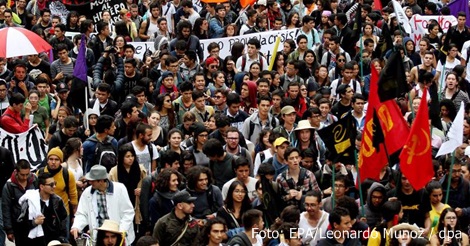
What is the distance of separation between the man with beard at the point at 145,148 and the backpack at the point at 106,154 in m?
0.27

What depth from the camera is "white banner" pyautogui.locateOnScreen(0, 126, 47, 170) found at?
728 inches

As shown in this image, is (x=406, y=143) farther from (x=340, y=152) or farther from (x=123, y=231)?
(x=123, y=231)

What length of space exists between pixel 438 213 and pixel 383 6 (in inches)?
453

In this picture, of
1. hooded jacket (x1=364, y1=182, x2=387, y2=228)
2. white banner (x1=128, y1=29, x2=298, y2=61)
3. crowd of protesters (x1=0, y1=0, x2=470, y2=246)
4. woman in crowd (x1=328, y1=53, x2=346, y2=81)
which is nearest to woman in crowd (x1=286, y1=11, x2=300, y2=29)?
crowd of protesters (x1=0, y1=0, x2=470, y2=246)

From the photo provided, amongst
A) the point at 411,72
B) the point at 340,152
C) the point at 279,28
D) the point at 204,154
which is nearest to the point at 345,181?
the point at 340,152

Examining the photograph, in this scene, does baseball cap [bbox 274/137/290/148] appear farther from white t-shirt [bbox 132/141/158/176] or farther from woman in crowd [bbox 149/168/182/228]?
woman in crowd [bbox 149/168/182/228]

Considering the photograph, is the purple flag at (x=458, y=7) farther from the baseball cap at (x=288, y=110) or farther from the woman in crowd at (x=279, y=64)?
the baseball cap at (x=288, y=110)

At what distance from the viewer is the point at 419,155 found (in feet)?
53.0

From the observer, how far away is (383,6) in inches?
1076

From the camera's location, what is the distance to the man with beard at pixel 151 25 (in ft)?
84.7

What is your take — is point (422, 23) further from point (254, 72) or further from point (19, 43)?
point (19, 43)

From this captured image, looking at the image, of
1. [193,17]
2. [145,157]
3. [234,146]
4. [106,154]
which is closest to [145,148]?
[145,157]

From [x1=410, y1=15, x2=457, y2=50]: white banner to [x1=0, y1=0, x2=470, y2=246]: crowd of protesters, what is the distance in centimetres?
34

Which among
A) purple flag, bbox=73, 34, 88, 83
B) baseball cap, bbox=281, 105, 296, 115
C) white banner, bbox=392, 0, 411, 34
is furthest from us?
white banner, bbox=392, 0, 411, 34
